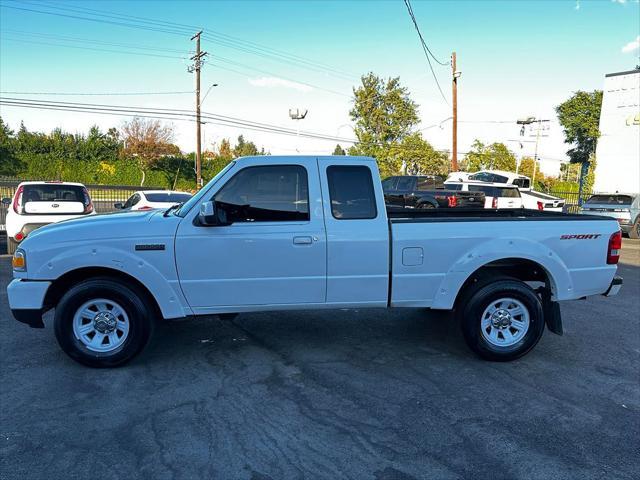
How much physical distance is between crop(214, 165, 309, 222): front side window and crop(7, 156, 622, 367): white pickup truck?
0.03 feet

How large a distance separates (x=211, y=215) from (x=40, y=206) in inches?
289

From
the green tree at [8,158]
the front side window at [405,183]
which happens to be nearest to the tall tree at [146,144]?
the green tree at [8,158]

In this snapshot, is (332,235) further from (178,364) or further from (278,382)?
(178,364)

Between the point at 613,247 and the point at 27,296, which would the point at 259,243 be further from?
the point at 613,247

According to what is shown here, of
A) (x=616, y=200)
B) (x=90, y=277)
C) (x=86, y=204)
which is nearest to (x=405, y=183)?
(x=616, y=200)

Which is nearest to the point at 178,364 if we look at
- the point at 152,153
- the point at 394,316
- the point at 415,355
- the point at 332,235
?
the point at 332,235

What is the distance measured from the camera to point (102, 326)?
14.3 feet

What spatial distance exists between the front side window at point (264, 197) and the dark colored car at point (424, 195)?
12315mm

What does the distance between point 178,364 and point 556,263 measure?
3.83m

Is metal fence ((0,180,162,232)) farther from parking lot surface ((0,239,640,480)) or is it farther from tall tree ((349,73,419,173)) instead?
tall tree ((349,73,419,173))

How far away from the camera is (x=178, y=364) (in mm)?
4531

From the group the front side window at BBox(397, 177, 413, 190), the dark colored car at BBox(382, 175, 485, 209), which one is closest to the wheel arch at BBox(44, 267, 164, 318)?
the dark colored car at BBox(382, 175, 485, 209)

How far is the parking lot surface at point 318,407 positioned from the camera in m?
3.00

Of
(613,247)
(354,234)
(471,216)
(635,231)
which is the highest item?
(471,216)
